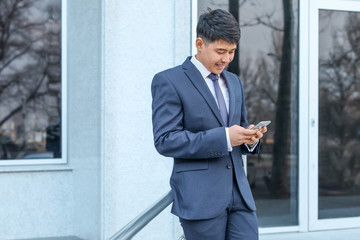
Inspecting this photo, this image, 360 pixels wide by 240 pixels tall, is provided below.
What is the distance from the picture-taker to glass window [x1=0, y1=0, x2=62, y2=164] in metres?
4.82

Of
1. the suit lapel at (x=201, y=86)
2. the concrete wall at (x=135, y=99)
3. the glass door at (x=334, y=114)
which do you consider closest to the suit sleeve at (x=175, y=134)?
the suit lapel at (x=201, y=86)

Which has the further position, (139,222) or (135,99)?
(135,99)

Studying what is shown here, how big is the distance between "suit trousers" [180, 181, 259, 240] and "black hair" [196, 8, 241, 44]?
2.06 ft

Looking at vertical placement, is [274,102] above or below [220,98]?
above

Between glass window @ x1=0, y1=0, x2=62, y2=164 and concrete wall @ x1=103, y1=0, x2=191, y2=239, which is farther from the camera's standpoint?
glass window @ x1=0, y1=0, x2=62, y2=164

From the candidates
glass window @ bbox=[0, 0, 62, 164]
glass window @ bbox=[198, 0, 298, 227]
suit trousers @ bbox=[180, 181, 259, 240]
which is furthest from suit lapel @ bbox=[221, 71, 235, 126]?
glass window @ bbox=[0, 0, 62, 164]

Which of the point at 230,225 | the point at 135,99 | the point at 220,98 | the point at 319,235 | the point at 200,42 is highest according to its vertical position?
the point at 200,42

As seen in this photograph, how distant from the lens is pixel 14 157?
482cm

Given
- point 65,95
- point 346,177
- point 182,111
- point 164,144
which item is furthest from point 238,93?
point 346,177

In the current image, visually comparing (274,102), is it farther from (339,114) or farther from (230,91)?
(230,91)

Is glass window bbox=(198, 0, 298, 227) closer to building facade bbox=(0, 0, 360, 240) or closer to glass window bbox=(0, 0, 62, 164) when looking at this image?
building facade bbox=(0, 0, 360, 240)

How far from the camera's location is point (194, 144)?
6.57 ft

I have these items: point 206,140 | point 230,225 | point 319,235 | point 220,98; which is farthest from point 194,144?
point 319,235

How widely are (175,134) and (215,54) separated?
39 centimetres
